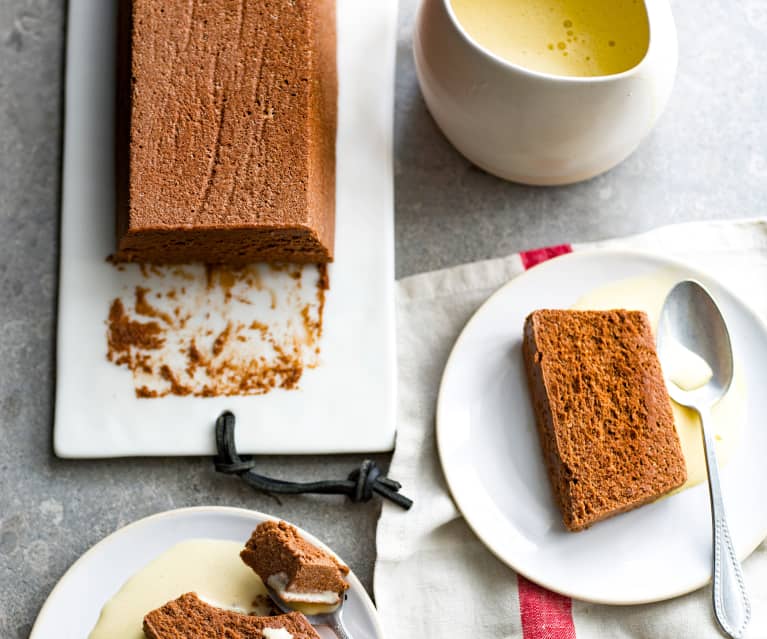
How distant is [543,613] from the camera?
140 centimetres

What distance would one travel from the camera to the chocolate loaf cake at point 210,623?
1.32 m

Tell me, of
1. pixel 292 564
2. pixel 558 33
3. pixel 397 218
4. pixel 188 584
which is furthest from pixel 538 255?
pixel 188 584

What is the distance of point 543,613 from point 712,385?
415 millimetres

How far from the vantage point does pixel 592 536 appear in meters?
1.41

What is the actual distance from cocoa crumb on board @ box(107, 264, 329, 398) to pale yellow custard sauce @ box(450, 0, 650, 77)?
1.40ft

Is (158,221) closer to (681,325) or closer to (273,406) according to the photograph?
(273,406)

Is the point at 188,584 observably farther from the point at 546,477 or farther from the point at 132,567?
the point at 546,477

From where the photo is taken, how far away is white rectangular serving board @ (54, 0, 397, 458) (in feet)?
4.76

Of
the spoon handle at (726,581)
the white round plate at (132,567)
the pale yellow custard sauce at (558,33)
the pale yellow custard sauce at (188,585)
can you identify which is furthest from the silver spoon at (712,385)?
the pale yellow custard sauce at (188,585)

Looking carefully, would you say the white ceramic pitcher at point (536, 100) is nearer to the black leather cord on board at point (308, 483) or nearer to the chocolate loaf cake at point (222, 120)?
the chocolate loaf cake at point (222, 120)

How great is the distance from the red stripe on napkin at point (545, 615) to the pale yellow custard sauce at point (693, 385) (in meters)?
0.25

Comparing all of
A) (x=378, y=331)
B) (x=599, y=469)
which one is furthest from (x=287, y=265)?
(x=599, y=469)

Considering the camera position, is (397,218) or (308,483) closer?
(308,483)

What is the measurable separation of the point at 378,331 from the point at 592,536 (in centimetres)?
43
